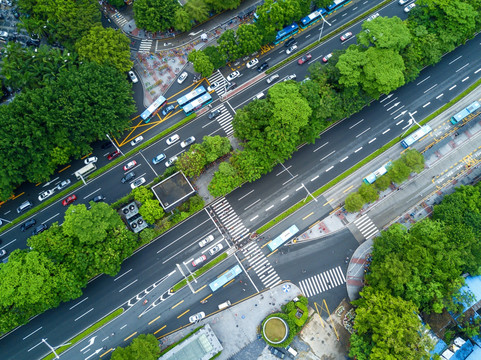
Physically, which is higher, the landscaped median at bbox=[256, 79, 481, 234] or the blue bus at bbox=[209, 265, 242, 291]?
the landscaped median at bbox=[256, 79, 481, 234]

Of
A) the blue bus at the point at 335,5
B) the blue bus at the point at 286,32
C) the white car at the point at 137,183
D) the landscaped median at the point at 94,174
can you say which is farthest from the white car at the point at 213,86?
the blue bus at the point at 335,5

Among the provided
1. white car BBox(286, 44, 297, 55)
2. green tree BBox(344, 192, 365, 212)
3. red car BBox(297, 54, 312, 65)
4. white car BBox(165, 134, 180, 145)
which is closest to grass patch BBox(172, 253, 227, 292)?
green tree BBox(344, 192, 365, 212)

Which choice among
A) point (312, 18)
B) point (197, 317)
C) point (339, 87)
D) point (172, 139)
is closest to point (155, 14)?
point (172, 139)

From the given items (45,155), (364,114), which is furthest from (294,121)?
(45,155)

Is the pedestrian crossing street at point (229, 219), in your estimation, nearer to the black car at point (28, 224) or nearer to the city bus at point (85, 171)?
the city bus at point (85, 171)

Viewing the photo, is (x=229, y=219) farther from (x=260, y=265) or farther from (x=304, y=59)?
(x=304, y=59)

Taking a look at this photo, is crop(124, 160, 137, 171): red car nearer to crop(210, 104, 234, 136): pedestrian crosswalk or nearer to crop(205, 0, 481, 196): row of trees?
crop(205, 0, 481, 196): row of trees
